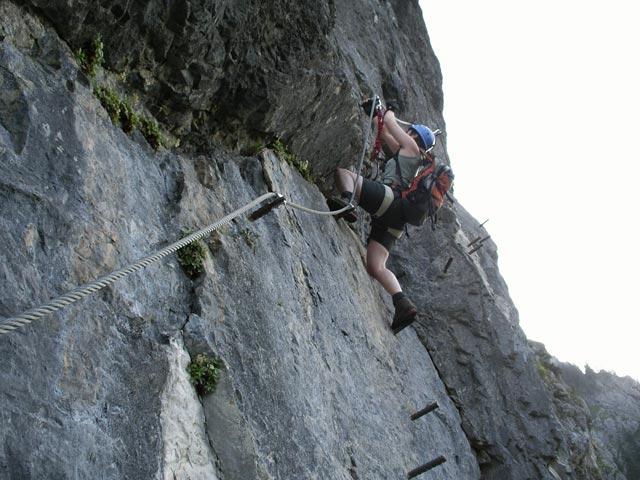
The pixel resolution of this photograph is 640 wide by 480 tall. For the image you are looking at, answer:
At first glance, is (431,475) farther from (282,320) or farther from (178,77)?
(178,77)

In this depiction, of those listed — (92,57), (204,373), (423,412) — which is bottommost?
(423,412)

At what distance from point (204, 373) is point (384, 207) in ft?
15.5

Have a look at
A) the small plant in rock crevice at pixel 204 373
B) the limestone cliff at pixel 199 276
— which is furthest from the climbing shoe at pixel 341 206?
the small plant in rock crevice at pixel 204 373

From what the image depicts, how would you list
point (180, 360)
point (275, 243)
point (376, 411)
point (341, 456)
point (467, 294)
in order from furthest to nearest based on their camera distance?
point (467, 294), point (376, 411), point (275, 243), point (341, 456), point (180, 360)

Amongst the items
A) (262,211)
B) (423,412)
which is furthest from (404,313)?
(262,211)

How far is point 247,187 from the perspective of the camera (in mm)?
6016

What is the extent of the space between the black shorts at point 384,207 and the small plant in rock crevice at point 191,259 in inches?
151

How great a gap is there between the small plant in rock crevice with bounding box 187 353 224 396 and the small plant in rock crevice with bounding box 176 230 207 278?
759 mm

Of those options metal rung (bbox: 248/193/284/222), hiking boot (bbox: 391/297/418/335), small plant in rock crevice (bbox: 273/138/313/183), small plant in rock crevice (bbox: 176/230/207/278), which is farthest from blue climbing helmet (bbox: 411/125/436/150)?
small plant in rock crevice (bbox: 176/230/207/278)

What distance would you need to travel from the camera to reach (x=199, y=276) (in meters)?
4.41

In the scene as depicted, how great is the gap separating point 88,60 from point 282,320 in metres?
2.63

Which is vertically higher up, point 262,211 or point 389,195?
point 389,195

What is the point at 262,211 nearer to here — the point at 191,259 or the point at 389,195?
the point at 191,259

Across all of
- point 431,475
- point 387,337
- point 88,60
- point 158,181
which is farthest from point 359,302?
point 88,60
